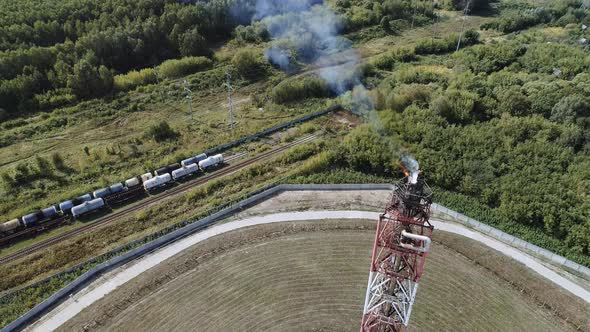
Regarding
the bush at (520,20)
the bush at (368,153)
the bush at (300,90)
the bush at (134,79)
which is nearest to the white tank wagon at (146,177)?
the bush at (368,153)

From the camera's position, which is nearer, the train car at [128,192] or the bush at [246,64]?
the train car at [128,192]

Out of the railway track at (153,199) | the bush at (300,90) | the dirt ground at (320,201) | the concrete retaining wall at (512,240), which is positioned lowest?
the concrete retaining wall at (512,240)

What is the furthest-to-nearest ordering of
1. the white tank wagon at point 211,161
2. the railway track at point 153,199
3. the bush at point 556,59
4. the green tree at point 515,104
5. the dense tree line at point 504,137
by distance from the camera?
the bush at point 556,59
the green tree at point 515,104
the white tank wagon at point 211,161
the dense tree line at point 504,137
the railway track at point 153,199

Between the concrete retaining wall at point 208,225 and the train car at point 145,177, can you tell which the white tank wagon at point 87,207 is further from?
the concrete retaining wall at point 208,225

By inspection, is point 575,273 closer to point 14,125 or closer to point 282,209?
point 282,209

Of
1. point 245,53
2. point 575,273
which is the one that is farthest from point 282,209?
point 245,53

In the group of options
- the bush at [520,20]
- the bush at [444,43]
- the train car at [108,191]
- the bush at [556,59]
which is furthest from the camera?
the bush at [520,20]

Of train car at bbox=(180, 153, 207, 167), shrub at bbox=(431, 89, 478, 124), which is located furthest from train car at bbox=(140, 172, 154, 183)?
shrub at bbox=(431, 89, 478, 124)
